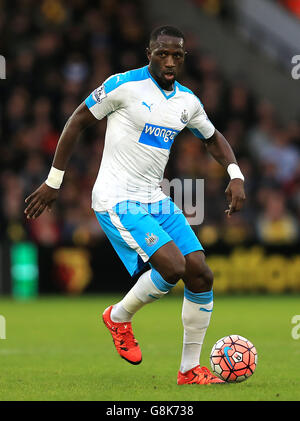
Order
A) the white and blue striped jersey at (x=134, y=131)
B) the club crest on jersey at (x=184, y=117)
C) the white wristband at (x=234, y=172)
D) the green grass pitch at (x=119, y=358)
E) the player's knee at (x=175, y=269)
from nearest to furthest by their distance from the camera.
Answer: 1. the green grass pitch at (x=119, y=358)
2. the player's knee at (x=175, y=269)
3. the white and blue striped jersey at (x=134, y=131)
4. the club crest on jersey at (x=184, y=117)
5. the white wristband at (x=234, y=172)

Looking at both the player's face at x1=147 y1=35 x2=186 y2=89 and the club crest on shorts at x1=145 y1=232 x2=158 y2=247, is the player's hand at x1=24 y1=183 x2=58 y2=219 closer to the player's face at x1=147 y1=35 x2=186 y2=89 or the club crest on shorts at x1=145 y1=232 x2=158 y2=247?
the club crest on shorts at x1=145 y1=232 x2=158 y2=247

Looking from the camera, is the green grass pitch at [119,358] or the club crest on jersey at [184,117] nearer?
the green grass pitch at [119,358]

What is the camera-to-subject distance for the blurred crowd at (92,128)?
14898 mm

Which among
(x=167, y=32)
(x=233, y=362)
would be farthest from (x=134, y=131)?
(x=233, y=362)

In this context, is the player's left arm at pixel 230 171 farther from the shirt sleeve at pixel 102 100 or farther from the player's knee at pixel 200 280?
the shirt sleeve at pixel 102 100

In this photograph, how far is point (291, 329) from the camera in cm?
1026

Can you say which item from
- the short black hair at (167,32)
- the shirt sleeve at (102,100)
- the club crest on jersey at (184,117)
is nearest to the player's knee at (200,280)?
the club crest on jersey at (184,117)

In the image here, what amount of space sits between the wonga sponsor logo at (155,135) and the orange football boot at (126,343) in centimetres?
135

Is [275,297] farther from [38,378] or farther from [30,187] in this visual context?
[38,378]

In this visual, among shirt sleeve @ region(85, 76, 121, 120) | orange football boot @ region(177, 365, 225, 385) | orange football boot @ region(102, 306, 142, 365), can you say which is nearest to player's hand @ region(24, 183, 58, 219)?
shirt sleeve @ region(85, 76, 121, 120)

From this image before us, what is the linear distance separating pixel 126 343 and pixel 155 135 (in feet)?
5.04

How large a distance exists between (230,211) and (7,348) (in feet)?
10.6

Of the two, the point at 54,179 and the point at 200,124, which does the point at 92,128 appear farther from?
the point at 54,179

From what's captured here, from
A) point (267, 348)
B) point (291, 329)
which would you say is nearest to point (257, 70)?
point (291, 329)
